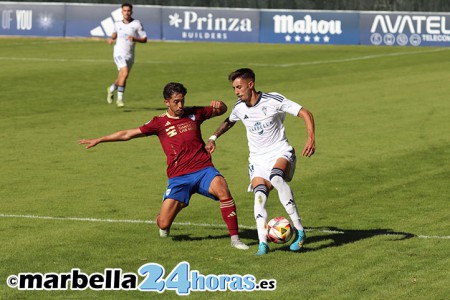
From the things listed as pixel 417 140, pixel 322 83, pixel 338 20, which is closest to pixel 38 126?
pixel 417 140

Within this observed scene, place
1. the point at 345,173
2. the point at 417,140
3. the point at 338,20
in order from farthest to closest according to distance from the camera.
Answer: the point at 338,20, the point at 417,140, the point at 345,173

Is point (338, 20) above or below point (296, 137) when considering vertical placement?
above

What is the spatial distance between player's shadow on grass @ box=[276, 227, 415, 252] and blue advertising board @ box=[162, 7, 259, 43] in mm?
35114

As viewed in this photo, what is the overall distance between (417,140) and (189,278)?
11801mm

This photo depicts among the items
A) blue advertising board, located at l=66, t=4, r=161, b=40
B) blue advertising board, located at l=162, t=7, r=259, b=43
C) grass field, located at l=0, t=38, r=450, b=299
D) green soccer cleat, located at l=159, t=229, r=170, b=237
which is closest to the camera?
grass field, located at l=0, t=38, r=450, b=299

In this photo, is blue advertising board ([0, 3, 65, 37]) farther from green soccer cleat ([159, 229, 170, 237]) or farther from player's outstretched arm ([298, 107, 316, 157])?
player's outstretched arm ([298, 107, 316, 157])

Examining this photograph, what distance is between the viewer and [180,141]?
13.2 meters

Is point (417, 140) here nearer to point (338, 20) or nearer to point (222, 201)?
point (222, 201)

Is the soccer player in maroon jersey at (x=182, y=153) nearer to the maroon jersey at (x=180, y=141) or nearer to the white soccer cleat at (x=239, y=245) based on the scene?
the maroon jersey at (x=180, y=141)

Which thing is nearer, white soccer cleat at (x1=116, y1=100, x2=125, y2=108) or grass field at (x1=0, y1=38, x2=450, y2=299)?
grass field at (x1=0, y1=38, x2=450, y2=299)

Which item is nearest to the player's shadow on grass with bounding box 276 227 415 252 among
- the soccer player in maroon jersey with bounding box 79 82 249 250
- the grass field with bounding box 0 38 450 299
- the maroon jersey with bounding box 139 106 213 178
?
the grass field with bounding box 0 38 450 299

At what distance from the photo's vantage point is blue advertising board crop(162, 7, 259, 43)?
4866 cm

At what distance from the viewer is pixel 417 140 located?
22156mm

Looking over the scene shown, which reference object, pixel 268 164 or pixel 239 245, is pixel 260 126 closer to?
pixel 268 164
